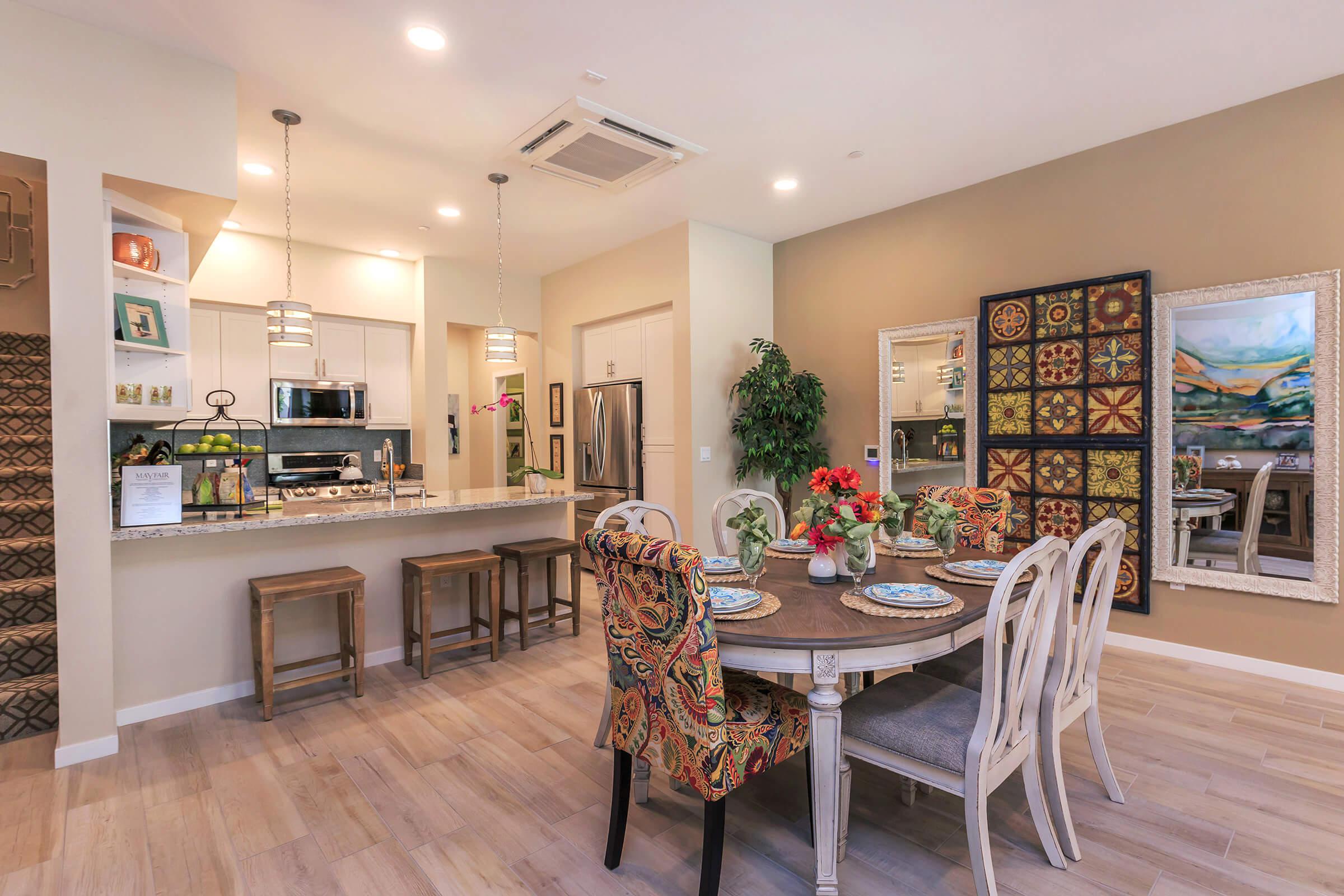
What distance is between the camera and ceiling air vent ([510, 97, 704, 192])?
10.5ft

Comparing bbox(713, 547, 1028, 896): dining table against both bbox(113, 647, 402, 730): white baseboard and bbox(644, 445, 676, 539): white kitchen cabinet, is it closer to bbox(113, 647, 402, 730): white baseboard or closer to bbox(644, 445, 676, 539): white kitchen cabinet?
bbox(113, 647, 402, 730): white baseboard

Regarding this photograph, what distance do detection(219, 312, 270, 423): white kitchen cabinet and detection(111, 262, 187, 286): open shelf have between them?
2.29m

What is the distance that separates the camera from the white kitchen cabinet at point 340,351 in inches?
218

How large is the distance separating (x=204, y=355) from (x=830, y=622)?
17.6 ft

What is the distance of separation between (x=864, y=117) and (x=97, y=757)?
174 inches

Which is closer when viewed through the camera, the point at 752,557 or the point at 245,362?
the point at 752,557

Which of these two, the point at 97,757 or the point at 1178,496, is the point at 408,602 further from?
the point at 1178,496

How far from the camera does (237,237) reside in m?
5.07

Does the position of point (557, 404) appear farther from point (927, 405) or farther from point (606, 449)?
point (927, 405)

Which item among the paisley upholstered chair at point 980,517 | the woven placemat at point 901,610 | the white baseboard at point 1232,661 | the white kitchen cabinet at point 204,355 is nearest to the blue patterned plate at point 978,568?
the woven placemat at point 901,610

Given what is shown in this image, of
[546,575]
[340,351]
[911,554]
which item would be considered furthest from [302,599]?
[340,351]

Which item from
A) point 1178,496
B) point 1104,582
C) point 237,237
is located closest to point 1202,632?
point 1178,496

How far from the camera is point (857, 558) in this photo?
6.89 feet

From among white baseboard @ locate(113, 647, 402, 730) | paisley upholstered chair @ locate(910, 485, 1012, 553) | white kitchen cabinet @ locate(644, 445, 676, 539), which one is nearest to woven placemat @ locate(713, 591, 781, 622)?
paisley upholstered chair @ locate(910, 485, 1012, 553)
